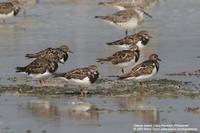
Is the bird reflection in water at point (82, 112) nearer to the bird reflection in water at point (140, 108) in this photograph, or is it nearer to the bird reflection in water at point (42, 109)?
the bird reflection in water at point (42, 109)

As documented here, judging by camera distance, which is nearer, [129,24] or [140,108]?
[140,108]

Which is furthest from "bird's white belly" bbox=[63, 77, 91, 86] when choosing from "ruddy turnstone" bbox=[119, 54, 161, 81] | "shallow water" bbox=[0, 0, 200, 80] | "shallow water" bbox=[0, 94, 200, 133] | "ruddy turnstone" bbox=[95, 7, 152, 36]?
"ruddy turnstone" bbox=[95, 7, 152, 36]

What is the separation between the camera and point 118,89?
14352mm

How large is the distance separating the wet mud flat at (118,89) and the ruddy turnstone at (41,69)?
0.65ft

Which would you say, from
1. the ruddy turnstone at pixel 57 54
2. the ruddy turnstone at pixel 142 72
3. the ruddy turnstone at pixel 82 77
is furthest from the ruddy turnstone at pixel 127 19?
the ruddy turnstone at pixel 82 77

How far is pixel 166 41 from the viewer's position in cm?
2064

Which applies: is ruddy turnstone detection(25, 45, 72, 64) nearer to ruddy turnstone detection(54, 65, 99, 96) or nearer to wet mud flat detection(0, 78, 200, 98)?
wet mud flat detection(0, 78, 200, 98)

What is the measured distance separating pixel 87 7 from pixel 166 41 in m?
6.63

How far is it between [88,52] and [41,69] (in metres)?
4.12

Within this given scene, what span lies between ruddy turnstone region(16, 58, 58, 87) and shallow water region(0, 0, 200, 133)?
982 millimetres

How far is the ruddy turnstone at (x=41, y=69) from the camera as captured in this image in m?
14.7

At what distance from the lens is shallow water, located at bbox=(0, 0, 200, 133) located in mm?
11649

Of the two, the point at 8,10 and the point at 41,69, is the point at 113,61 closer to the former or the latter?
the point at 41,69

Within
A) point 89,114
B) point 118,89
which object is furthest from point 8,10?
point 89,114
